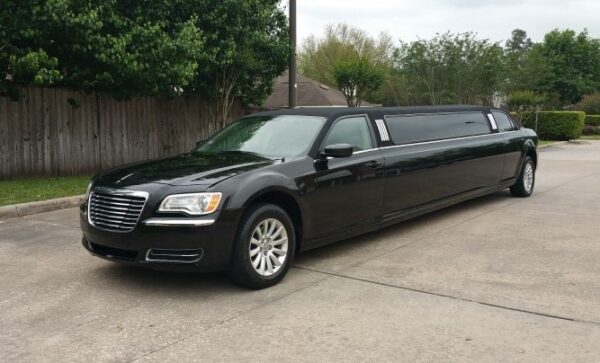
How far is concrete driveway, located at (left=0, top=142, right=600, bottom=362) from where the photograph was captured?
388cm

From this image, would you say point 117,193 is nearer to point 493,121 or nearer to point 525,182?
point 493,121

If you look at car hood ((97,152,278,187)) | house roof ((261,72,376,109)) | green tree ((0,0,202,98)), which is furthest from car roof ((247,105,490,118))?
house roof ((261,72,376,109))

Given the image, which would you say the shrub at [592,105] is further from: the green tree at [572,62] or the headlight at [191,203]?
the headlight at [191,203]

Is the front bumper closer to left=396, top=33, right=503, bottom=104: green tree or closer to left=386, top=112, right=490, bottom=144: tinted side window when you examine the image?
left=386, top=112, right=490, bottom=144: tinted side window

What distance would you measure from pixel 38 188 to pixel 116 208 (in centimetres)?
589

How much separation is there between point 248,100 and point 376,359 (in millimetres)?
12910

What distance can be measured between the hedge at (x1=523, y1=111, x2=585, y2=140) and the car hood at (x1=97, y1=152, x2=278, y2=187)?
25797 mm

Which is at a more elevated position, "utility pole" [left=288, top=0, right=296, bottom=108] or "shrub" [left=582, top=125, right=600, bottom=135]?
"utility pole" [left=288, top=0, right=296, bottom=108]

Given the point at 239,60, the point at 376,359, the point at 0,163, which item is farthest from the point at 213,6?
the point at 376,359

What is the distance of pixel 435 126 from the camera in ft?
26.4

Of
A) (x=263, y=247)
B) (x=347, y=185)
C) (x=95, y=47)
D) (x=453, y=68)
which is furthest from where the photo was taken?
(x=453, y=68)

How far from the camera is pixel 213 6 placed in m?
12.7

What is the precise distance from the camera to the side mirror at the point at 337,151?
589cm

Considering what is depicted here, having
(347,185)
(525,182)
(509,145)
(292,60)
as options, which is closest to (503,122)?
(509,145)
